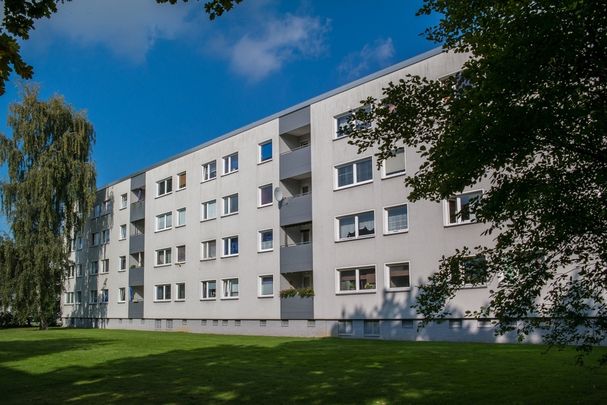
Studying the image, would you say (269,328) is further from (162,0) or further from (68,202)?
(162,0)

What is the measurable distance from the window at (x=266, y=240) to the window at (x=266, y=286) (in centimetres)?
171

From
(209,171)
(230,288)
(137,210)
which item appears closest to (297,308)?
(230,288)

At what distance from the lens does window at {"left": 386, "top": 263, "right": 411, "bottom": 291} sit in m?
29.3

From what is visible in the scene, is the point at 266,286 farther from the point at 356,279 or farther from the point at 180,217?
the point at 180,217

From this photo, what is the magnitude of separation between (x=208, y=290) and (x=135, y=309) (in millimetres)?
10976

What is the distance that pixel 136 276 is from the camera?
51156 mm

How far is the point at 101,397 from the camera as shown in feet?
37.4

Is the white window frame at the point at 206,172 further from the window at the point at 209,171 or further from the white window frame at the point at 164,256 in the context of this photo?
the white window frame at the point at 164,256

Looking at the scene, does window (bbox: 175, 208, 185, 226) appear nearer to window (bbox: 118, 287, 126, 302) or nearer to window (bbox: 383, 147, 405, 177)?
window (bbox: 118, 287, 126, 302)

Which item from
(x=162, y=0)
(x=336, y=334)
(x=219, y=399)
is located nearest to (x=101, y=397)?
(x=219, y=399)

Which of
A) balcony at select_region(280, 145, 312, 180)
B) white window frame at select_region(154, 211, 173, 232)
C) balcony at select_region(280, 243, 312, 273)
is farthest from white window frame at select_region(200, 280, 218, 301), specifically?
balcony at select_region(280, 145, 312, 180)

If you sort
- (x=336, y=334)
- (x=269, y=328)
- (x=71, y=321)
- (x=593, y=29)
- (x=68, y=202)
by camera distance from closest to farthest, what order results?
1. (x=593, y=29)
2. (x=336, y=334)
3. (x=269, y=328)
4. (x=68, y=202)
5. (x=71, y=321)

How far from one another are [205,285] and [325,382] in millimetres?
31322

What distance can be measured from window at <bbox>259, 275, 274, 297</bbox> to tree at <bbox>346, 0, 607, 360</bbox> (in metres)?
27.7
